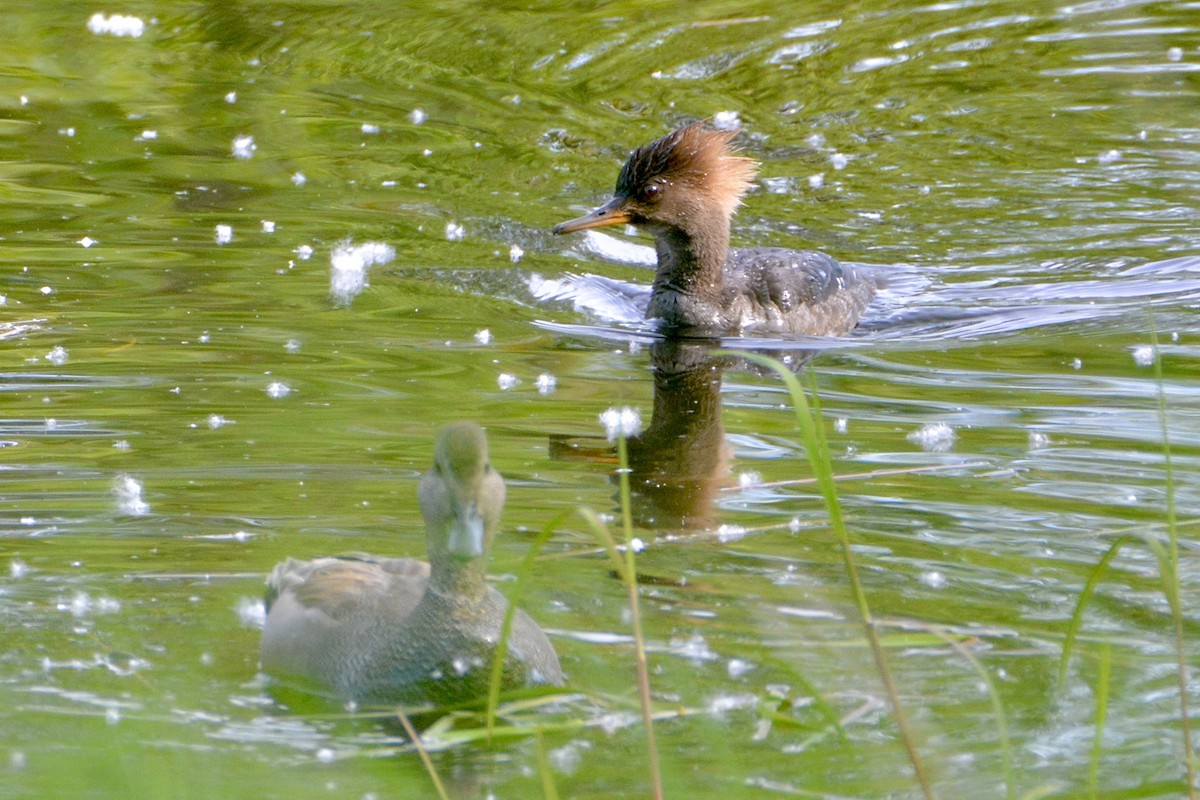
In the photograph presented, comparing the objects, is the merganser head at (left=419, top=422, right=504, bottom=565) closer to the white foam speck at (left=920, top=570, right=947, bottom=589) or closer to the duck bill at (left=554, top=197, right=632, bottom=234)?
the white foam speck at (left=920, top=570, right=947, bottom=589)

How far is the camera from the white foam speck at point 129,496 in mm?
5188

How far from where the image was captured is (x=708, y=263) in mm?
8703

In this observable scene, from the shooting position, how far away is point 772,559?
4.95 m

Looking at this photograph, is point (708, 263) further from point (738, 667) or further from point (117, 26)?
point (117, 26)

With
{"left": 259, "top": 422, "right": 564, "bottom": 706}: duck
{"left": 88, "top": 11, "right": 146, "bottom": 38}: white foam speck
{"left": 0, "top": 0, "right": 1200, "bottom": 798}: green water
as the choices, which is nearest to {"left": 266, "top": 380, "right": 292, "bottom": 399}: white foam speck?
{"left": 0, "top": 0, "right": 1200, "bottom": 798}: green water

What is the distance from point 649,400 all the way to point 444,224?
3068mm

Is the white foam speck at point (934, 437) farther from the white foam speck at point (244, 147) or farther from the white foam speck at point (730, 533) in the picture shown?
the white foam speck at point (244, 147)

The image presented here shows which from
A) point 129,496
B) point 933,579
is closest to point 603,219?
point 129,496

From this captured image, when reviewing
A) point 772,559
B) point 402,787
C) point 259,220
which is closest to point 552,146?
point 259,220

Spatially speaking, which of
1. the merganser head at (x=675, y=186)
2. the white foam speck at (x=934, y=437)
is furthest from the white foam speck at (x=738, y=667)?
the merganser head at (x=675, y=186)

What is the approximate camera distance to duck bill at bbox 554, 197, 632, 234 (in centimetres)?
833

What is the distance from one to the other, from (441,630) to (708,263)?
4.95 m

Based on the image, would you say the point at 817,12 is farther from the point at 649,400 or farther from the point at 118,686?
the point at 118,686

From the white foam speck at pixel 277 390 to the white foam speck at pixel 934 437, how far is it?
2.27 metres
